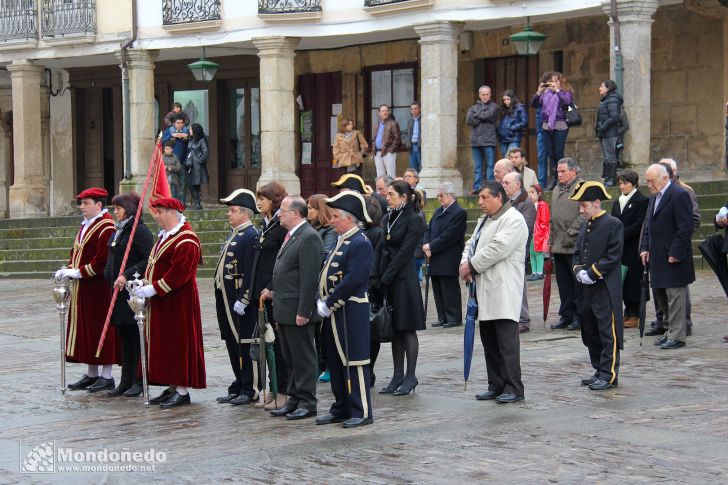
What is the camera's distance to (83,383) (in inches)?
481

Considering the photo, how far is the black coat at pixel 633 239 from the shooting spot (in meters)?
13.9

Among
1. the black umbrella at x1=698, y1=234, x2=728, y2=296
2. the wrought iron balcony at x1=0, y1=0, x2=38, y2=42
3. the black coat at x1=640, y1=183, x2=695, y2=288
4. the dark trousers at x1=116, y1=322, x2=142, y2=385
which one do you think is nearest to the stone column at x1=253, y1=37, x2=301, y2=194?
the wrought iron balcony at x1=0, y1=0, x2=38, y2=42

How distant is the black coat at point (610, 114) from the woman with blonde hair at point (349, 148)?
6232 mm

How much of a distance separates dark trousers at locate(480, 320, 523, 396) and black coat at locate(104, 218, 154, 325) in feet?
9.83

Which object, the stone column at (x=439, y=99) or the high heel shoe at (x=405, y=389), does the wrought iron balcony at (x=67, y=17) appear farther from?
the high heel shoe at (x=405, y=389)

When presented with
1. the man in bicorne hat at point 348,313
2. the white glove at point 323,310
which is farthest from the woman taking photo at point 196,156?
the white glove at point 323,310

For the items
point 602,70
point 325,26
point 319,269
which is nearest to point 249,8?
point 325,26

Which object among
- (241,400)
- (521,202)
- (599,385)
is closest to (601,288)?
(599,385)

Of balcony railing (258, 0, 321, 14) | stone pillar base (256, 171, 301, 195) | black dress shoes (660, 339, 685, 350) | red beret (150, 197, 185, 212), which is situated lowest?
black dress shoes (660, 339, 685, 350)

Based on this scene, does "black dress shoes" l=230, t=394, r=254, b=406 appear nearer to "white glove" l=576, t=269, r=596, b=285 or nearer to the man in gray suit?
the man in gray suit

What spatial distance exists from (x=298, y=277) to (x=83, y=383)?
2.91 m

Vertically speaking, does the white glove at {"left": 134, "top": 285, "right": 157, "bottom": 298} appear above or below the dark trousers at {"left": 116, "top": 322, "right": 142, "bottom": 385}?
above

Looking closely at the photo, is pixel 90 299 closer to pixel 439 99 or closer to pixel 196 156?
pixel 439 99

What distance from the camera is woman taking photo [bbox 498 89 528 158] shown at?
22.1 meters
